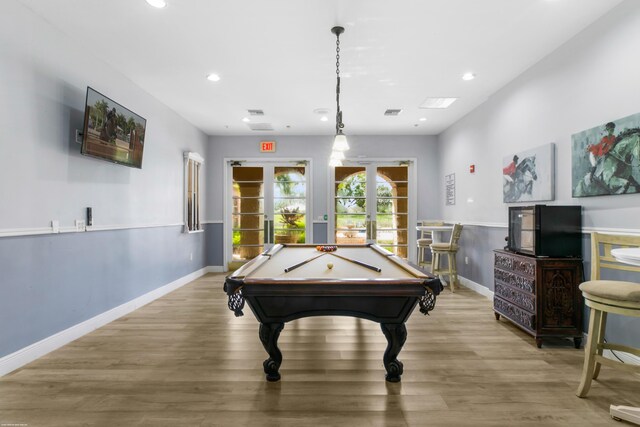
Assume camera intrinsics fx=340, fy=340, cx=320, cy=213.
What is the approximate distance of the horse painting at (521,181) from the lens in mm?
3848

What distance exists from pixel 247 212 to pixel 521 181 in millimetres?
5118

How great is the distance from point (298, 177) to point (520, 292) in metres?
4.79

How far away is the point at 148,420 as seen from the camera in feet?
6.52

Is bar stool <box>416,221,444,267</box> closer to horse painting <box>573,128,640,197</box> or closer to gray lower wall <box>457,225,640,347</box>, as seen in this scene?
gray lower wall <box>457,225,640,347</box>

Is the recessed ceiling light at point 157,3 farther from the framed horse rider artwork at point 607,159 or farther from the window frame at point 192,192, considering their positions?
the framed horse rider artwork at point 607,159

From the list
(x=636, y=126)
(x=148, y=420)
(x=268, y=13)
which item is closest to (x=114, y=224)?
(x=148, y=420)

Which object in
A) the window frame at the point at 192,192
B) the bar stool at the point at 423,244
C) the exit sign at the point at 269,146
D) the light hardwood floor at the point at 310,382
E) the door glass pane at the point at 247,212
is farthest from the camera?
the door glass pane at the point at 247,212

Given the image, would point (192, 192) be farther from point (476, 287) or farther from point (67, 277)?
point (476, 287)

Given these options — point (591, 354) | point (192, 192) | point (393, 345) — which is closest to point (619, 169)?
point (591, 354)

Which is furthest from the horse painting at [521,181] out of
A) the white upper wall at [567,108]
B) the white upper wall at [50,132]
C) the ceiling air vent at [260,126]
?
the white upper wall at [50,132]

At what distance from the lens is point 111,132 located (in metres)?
3.57

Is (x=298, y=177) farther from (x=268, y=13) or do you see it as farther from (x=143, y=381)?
(x=143, y=381)

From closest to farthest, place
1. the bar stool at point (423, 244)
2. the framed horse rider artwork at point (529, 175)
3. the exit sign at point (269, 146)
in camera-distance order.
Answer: the framed horse rider artwork at point (529, 175), the bar stool at point (423, 244), the exit sign at point (269, 146)

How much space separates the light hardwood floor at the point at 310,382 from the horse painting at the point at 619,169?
1.43 meters
